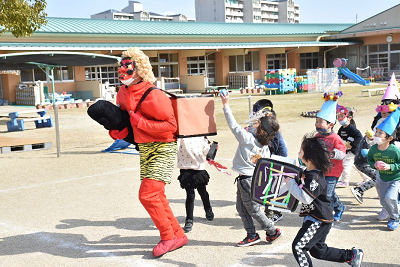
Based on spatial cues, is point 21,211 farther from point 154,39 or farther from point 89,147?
point 154,39

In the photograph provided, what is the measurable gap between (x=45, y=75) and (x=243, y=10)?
10775cm

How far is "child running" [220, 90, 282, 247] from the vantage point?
4.74 m

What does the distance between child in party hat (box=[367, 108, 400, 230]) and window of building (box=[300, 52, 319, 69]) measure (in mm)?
36548

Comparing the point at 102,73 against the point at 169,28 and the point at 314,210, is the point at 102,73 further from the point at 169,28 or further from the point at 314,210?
the point at 314,210

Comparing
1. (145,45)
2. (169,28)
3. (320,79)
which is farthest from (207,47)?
(320,79)

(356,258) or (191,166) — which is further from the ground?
(191,166)

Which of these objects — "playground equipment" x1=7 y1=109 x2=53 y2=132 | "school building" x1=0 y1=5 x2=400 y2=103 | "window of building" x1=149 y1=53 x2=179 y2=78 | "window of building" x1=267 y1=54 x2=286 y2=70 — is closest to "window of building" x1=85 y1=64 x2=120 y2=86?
"school building" x1=0 y1=5 x2=400 y2=103

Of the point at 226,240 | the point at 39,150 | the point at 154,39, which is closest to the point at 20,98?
the point at 154,39

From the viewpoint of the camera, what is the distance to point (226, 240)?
5.06m

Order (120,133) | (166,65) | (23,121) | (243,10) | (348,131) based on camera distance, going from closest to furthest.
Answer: (120,133), (348,131), (23,121), (166,65), (243,10)

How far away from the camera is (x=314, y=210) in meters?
3.86

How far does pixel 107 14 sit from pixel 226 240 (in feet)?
388

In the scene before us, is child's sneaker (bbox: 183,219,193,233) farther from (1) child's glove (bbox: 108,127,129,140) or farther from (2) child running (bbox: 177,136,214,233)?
(1) child's glove (bbox: 108,127,129,140)

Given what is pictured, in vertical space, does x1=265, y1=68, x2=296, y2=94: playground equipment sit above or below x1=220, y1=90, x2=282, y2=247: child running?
above
